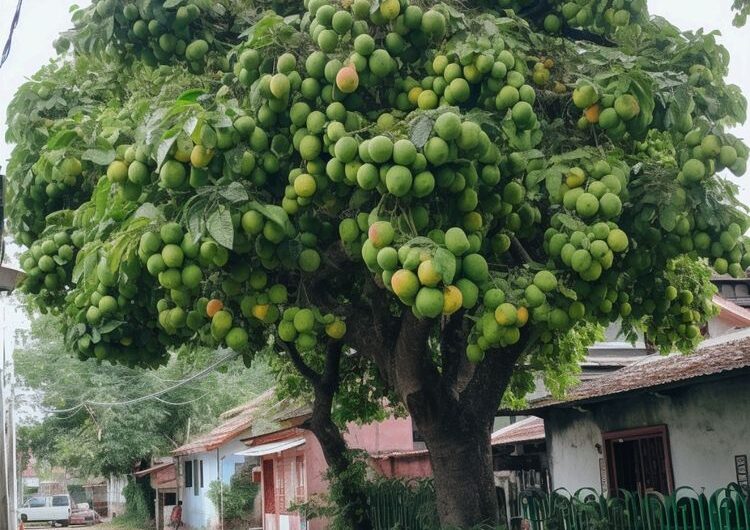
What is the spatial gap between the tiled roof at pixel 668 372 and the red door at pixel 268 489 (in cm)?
1173

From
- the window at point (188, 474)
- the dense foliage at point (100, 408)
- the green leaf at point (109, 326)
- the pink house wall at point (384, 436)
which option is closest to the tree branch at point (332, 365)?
the green leaf at point (109, 326)

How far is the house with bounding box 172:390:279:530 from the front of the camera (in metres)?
24.8

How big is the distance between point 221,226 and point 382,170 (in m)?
0.96

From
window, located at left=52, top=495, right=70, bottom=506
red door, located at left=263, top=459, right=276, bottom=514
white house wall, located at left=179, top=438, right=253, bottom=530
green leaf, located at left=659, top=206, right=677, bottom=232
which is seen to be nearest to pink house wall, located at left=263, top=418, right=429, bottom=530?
red door, located at left=263, top=459, right=276, bottom=514

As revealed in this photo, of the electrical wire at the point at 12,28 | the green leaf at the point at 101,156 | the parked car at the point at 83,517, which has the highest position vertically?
the electrical wire at the point at 12,28

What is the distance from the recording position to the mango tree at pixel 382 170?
5223 millimetres

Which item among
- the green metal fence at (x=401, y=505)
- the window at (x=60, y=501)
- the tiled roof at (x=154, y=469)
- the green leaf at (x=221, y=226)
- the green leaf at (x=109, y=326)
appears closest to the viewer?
the green leaf at (x=221, y=226)

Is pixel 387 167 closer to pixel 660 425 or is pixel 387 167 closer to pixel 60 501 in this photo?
pixel 660 425

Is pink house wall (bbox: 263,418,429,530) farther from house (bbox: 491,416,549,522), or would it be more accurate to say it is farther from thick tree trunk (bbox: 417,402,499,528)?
thick tree trunk (bbox: 417,402,499,528)

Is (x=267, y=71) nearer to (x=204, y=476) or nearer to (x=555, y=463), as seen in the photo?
(x=555, y=463)

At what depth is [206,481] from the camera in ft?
92.9

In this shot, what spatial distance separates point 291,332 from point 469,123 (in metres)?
1.95

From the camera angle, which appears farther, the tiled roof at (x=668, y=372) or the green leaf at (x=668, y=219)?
the tiled roof at (x=668, y=372)

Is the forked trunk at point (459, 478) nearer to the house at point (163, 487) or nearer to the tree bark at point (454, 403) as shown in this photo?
the tree bark at point (454, 403)
